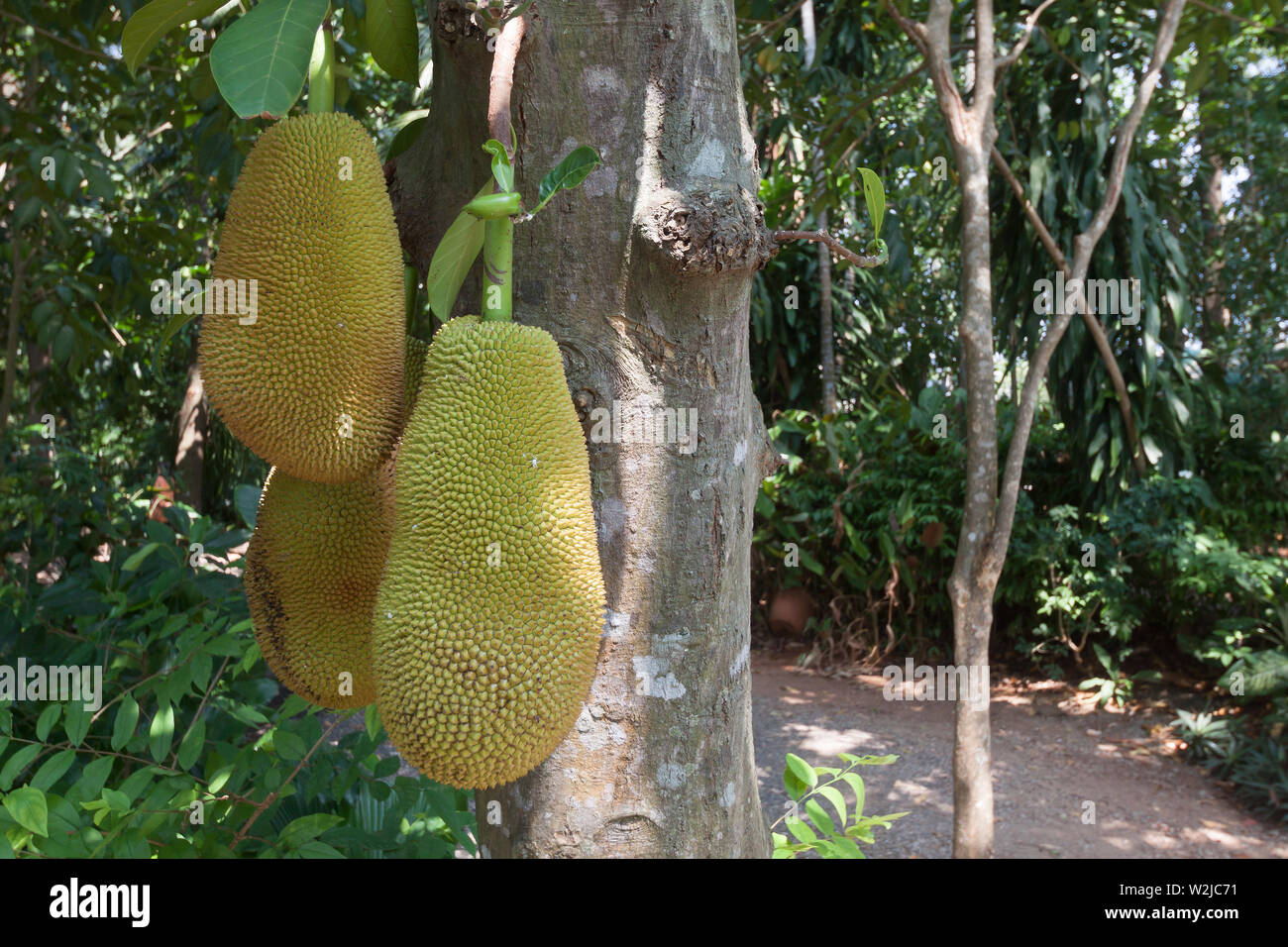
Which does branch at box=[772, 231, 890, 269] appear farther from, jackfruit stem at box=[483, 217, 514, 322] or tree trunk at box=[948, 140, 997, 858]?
tree trunk at box=[948, 140, 997, 858]

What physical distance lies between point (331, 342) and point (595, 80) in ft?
1.02

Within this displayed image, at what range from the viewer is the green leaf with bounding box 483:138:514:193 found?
679 mm

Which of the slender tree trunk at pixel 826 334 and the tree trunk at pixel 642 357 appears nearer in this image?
the tree trunk at pixel 642 357

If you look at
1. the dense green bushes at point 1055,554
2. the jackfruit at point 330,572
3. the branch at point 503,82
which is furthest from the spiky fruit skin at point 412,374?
the dense green bushes at point 1055,554

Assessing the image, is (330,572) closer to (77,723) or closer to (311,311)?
(311,311)

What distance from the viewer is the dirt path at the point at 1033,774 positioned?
3.30 metres

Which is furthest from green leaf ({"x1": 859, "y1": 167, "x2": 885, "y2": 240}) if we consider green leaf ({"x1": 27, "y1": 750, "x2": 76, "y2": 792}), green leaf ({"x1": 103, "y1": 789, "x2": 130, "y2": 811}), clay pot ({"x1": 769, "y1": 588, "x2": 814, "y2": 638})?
clay pot ({"x1": 769, "y1": 588, "x2": 814, "y2": 638})

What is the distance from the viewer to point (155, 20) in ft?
2.94

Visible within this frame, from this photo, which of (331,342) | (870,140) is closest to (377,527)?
(331,342)

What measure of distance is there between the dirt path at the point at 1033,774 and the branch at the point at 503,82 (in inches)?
125

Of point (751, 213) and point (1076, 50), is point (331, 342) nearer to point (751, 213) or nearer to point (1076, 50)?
point (751, 213)

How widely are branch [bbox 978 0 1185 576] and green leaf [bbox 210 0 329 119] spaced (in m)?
2.18

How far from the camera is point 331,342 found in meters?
0.78

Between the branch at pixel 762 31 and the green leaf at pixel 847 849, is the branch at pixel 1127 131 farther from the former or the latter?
the green leaf at pixel 847 849
